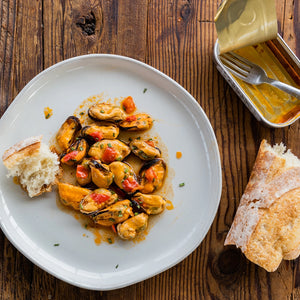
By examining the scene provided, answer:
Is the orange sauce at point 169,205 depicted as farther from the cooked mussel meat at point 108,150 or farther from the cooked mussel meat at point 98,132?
the cooked mussel meat at point 98,132

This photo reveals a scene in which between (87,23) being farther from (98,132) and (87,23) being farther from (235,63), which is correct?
(235,63)

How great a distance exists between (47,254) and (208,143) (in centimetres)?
154

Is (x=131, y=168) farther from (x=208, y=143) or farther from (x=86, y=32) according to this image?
(x=86, y=32)

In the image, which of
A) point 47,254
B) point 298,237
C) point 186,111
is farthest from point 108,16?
point 298,237

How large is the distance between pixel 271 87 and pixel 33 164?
1.99 m

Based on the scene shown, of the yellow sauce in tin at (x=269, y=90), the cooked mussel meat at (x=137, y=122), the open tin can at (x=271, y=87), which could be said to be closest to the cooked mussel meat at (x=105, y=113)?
the cooked mussel meat at (x=137, y=122)

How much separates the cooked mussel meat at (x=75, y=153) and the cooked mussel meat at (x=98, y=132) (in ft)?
0.21

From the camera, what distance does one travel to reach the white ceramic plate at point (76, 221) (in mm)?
2834

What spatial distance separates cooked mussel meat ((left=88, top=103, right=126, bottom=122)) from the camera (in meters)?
2.83

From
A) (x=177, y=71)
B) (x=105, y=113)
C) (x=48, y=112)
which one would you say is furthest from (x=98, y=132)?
(x=177, y=71)

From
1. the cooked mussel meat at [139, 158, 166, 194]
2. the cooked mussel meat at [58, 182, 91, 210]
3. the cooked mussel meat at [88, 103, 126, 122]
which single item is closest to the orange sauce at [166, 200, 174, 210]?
the cooked mussel meat at [139, 158, 166, 194]

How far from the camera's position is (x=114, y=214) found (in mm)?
2756

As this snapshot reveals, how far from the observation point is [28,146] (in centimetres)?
268

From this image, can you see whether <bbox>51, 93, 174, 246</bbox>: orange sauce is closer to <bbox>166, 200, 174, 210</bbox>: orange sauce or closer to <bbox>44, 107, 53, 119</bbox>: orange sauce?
<bbox>166, 200, 174, 210</bbox>: orange sauce
